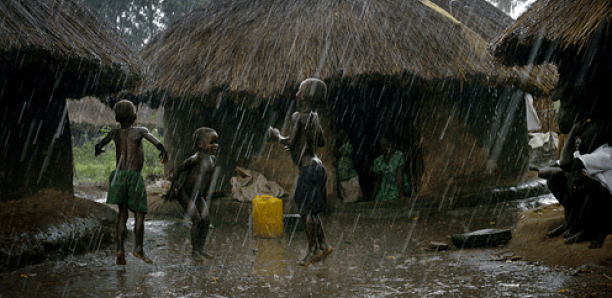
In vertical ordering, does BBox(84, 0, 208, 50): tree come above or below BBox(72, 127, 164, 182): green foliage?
above

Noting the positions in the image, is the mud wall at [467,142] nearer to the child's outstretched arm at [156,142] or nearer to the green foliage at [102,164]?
the child's outstretched arm at [156,142]

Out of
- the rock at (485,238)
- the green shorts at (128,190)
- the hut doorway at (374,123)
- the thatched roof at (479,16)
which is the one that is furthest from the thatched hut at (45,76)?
the thatched roof at (479,16)

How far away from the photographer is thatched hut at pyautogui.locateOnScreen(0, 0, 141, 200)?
405 centimetres

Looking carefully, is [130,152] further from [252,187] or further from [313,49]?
[313,49]

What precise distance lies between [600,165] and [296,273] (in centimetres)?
249

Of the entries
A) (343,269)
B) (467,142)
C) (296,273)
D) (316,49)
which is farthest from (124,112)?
(467,142)

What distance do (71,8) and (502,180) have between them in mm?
6870

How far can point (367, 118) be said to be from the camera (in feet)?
31.1

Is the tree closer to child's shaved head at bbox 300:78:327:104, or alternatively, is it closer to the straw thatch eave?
the straw thatch eave

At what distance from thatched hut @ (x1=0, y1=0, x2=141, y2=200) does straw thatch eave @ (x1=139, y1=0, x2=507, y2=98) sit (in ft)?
5.59

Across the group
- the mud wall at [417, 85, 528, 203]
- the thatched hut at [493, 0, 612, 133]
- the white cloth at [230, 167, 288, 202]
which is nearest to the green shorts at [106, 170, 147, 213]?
the white cloth at [230, 167, 288, 202]

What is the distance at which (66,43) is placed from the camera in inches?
172

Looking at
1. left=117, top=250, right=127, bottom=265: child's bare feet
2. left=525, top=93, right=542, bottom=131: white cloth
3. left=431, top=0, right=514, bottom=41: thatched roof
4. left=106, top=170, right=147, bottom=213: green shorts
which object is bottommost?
left=117, top=250, right=127, bottom=265: child's bare feet

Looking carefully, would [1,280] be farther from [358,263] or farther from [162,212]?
[162,212]
